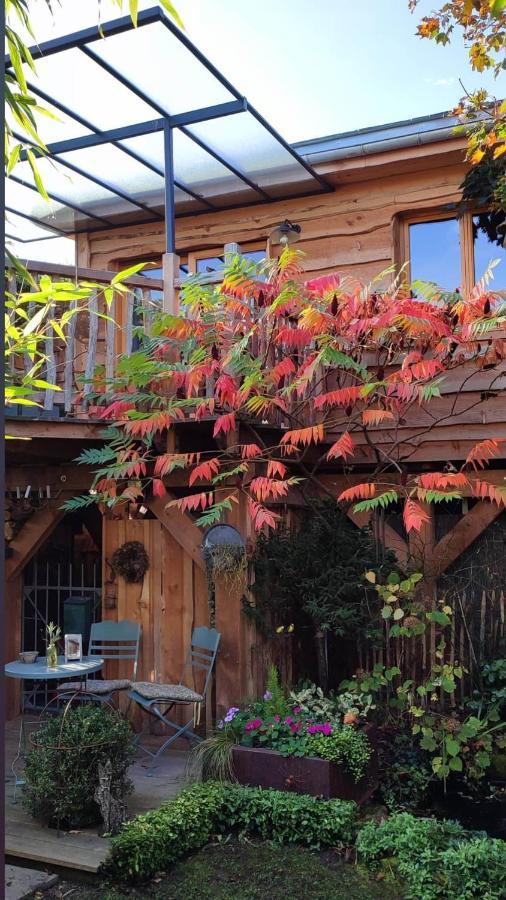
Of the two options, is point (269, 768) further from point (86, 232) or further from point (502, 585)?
point (86, 232)

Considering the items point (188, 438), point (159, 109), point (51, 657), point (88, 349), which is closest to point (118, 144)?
point (159, 109)

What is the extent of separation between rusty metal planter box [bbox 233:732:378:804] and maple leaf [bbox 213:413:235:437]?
2089 mm

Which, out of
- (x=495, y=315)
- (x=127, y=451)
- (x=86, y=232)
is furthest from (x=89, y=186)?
(x=495, y=315)

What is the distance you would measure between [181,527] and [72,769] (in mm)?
2264

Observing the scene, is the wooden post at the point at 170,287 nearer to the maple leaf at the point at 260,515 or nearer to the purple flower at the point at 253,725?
the maple leaf at the point at 260,515

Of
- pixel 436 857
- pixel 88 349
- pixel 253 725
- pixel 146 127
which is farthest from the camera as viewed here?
pixel 146 127

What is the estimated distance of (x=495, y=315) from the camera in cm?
562

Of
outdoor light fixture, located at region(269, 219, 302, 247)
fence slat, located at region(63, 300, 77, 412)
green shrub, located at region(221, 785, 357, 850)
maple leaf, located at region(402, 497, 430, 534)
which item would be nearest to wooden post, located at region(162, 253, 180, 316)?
fence slat, located at region(63, 300, 77, 412)

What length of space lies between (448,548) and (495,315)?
80.3 inches

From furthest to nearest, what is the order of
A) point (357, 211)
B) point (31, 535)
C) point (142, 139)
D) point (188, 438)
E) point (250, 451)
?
1. point (357, 211)
2. point (31, 535)
3. point (142, 139)
4. point (188, 438)
5. point (250, 451)

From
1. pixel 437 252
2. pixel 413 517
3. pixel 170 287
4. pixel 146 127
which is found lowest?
pixel 413 517

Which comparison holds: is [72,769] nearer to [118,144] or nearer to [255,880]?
[255,880]

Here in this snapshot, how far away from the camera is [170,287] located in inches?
251

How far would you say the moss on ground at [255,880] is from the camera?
402cm
